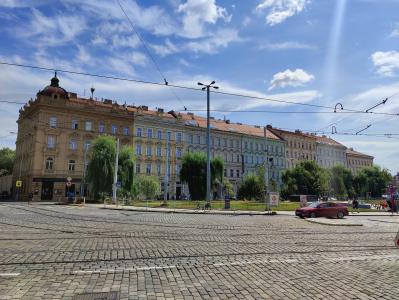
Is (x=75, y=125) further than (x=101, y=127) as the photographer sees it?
No

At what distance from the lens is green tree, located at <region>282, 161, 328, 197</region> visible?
75.6 meters

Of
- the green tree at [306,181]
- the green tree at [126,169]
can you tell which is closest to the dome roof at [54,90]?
the green tree at [126,169]

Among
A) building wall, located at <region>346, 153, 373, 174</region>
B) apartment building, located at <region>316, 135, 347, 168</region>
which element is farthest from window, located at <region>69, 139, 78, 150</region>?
building wall, located at <region>346, 153, 373, 174</region>

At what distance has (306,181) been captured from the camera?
75.9 meters

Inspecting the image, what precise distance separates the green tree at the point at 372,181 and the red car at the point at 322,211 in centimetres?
7742

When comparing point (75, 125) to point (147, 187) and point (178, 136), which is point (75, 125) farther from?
point (178, 136)

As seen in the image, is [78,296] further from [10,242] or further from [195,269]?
[10,242]

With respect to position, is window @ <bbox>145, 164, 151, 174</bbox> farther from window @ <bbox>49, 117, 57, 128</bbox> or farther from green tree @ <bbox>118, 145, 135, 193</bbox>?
green tree @ <bbox>118, 145, 135, 193</bbox>

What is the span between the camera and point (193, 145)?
8106cm

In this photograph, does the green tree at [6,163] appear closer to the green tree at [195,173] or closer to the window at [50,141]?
the window at [50,141]

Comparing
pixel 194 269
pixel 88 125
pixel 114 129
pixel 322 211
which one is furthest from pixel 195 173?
pixel 194 269

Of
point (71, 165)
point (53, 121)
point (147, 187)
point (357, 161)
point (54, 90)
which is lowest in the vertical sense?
point (147, 187)

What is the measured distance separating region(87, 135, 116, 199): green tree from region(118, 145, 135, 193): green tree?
7.66 feet

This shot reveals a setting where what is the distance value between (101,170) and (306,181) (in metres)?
42.5
